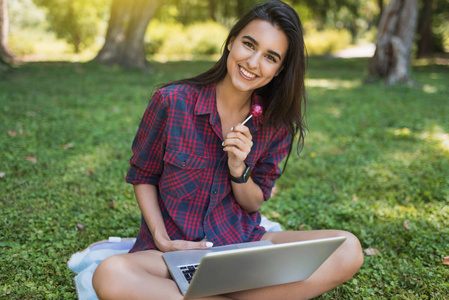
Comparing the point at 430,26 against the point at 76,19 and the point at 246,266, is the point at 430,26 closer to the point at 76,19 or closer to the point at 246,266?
the point at 76,19

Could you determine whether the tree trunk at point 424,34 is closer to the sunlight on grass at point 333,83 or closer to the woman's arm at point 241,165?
the sunlight on grass at point 333,83

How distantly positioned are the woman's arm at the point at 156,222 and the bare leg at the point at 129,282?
0.76 feet

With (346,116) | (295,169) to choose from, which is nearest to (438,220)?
(295,169)

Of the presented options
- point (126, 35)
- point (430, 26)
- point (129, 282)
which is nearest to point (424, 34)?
point (430, 26)

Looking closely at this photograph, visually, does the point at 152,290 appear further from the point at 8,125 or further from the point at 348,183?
the point at 8,125

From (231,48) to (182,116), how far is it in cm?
44

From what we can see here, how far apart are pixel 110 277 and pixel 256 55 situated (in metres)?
1.17

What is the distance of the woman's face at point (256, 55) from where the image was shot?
2.06 meters

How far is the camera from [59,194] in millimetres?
3379

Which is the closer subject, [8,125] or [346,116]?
[8,125]

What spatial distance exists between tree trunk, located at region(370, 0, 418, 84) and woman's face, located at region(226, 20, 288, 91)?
8.85m

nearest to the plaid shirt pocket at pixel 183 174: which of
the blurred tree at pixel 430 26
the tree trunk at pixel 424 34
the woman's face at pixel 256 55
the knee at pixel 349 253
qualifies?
the woman's face at pixel 256 55

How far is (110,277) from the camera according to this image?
168 centimetres

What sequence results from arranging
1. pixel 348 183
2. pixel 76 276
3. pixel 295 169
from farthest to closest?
pixel 295 169 < pixel 348 183 < pixel 76 276
